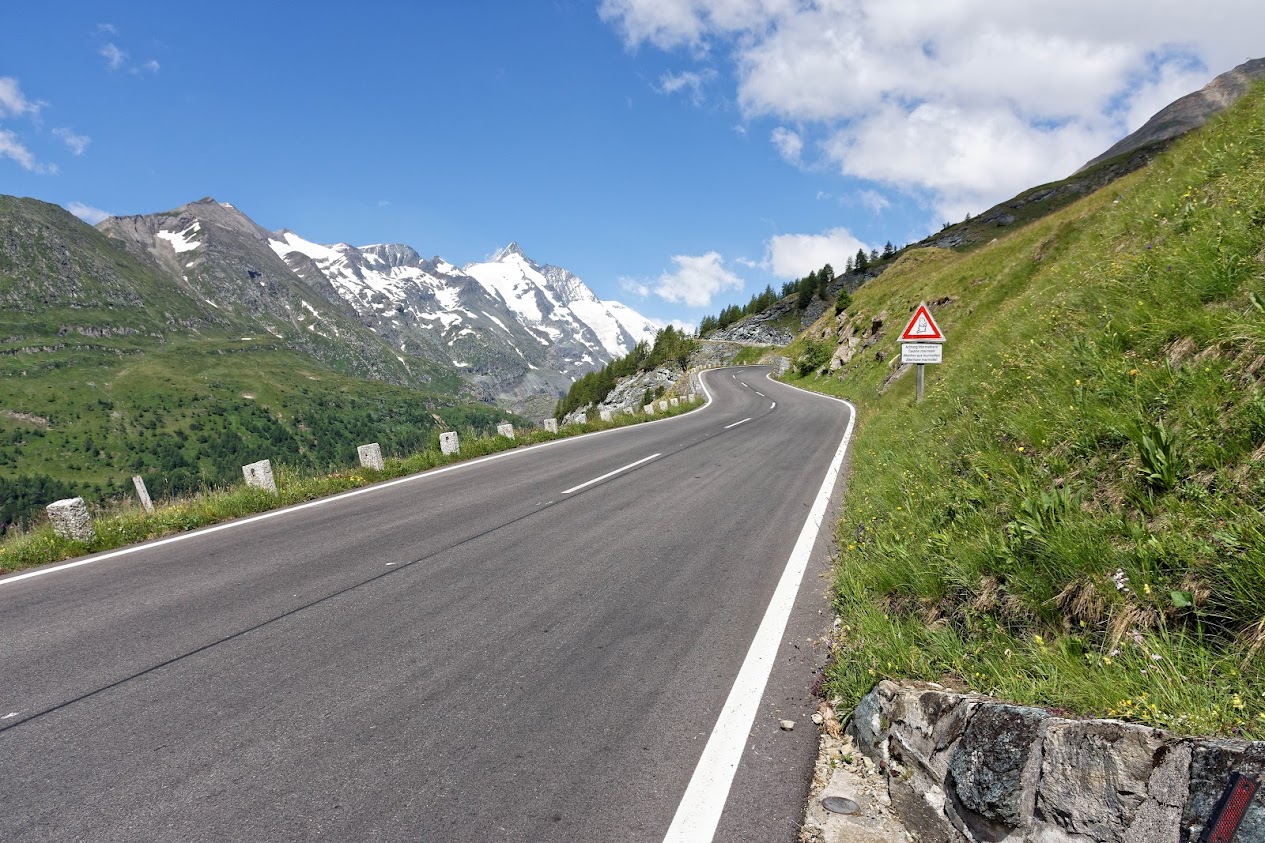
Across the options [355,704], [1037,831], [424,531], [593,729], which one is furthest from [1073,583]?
[424,531]

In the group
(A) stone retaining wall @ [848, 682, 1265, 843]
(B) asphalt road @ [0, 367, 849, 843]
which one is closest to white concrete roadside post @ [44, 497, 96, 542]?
(B) asphalt road @ [0, 367, 849, 843]

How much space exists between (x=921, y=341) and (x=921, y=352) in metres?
0.32

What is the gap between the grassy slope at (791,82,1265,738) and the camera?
2736 mm

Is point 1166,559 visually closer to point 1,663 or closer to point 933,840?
point 933,840

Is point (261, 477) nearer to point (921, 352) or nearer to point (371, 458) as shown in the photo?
point (371, 458)

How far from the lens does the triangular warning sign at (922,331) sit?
13945mm

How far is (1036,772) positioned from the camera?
2518mm

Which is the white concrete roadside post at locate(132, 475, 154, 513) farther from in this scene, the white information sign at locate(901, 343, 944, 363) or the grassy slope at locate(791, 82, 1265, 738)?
the white information sign at locate(901, 343, 944, 363)

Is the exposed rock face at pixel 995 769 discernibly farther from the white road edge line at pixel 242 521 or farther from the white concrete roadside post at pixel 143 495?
the white concrete roadside post at pixel 143 495

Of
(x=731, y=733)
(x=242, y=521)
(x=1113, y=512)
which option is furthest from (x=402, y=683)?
(x=242, y=521)

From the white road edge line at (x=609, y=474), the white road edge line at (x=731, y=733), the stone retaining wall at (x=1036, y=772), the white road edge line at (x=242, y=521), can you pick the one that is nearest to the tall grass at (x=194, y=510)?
the white road edge line at (x=242, y=521)

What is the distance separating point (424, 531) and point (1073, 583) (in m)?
6.51

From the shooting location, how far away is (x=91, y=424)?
172375mm

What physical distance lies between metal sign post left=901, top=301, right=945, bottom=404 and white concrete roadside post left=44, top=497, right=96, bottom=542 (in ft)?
49.4
